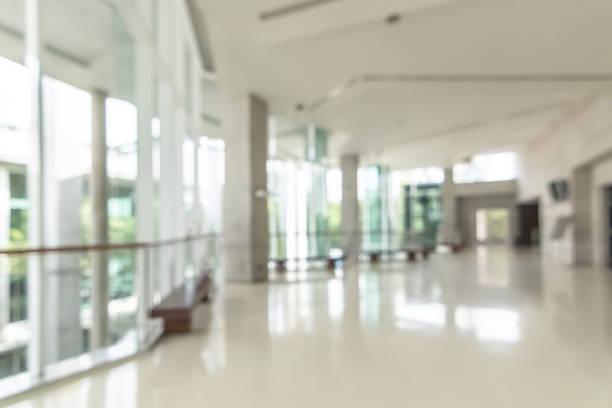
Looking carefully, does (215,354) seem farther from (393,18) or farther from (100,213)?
(393,18)

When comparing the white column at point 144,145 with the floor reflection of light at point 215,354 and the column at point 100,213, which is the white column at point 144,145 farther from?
the floor reflection of light at point 215,354

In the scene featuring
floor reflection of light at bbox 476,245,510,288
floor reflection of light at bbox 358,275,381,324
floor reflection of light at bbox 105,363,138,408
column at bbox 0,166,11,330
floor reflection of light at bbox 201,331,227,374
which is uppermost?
column at bbox 0,166,11,330

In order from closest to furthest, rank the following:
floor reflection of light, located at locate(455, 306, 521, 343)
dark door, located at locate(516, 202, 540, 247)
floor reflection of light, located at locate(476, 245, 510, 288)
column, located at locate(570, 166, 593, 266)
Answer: floor reflection of light, located at locate(455, 306, 521, 343)
floor reflection of light, located at locate(476, 245, 510, 288)
column, located at locate(570, 166, 593, 266)
dark door, located at locate(516, 202, 540, 247)

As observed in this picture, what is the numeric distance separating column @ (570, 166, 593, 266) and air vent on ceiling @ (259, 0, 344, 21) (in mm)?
10277

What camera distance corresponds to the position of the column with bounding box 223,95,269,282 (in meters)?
8.07

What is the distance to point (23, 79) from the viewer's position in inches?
113

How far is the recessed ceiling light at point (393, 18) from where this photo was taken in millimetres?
5016

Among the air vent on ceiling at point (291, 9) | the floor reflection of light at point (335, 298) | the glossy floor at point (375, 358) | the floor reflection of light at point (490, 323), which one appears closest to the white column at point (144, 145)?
the glossy floor at point (375, 358)

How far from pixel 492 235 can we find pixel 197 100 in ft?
74.7

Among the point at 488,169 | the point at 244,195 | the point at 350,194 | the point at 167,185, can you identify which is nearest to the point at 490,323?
the point at 167,185

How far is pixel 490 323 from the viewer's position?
14.6 ft

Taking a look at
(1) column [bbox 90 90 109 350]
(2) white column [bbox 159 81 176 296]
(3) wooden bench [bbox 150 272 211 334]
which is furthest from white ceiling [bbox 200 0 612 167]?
(3) wooden bench [bbox 150 272 211 334]

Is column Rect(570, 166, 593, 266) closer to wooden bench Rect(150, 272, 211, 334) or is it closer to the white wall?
the white wall

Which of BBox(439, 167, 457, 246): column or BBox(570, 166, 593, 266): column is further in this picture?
BBox(439, 167, 457, 246): column
